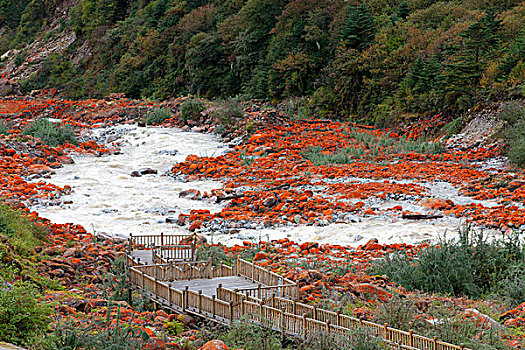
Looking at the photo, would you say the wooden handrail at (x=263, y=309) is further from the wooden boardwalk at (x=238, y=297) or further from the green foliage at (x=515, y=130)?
the green foliage at (x=515, y=130)

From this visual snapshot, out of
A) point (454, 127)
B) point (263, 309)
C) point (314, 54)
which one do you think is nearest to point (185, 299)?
point (263, 309)

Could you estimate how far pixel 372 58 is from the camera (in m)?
25.8

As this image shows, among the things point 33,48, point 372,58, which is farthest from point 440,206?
point 33,48

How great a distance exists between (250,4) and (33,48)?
28556 millimetres

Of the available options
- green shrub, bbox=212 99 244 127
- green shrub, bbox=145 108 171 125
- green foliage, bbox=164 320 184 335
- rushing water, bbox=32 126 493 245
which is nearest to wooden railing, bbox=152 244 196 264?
rushing water, bbox=32 126 493 245

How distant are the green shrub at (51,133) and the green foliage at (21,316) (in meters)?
15.9

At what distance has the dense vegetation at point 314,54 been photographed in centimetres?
2072

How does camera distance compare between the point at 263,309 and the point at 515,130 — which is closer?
the point at 263,309

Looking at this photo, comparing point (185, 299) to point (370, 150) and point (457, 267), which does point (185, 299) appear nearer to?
point (457, 267)

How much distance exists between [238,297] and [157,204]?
822 cm

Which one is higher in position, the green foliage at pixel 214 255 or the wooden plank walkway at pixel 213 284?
the wooden plank walkway at pixel 213 284

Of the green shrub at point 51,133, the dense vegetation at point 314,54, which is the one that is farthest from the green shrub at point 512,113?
the green shrub at point 51,133

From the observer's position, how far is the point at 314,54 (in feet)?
98.1

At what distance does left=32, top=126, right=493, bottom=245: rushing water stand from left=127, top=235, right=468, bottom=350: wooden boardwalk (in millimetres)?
2250
